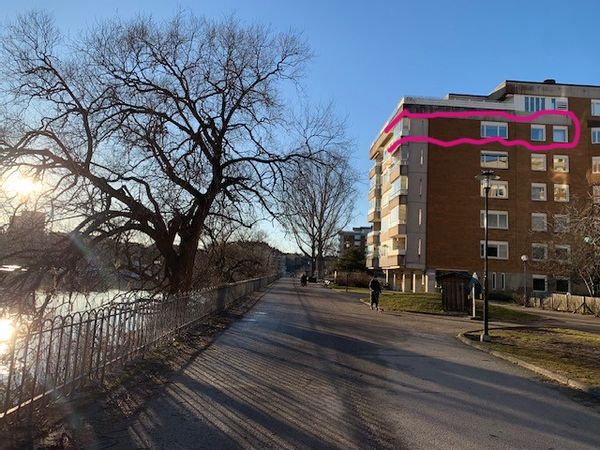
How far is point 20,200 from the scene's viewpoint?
14.4 meters

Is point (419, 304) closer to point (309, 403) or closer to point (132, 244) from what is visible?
point (132, 244)

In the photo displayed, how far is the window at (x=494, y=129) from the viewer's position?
55.8 meters

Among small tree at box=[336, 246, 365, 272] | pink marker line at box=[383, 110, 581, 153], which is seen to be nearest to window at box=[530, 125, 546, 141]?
pink marker line at box=[383, 110, 581, 153]

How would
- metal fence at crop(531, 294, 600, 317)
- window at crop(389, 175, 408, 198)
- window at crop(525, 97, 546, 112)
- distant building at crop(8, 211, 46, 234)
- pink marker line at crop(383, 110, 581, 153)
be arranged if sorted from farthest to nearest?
1. window at crop(389, 175, 408, 198)
2. window at crop(525, 97, 546, 112)
3. pink marker line at crop(383, 110, 581, 153)
4. metal fence at crop(531, 294, 600, 317)
5. distant building at crop(8, 211, 46, 234)

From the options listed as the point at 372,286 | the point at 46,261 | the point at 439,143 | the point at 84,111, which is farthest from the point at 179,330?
the point at 439,143

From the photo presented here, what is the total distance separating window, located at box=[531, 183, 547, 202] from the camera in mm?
55781

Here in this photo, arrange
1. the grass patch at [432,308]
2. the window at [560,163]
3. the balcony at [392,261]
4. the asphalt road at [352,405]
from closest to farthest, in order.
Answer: the asphalt road at [352,405] → the grass patch at [432,308] → the window at [560,163] → the balcony at [392,261]

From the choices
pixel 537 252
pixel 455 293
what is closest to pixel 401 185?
pixel 537 252

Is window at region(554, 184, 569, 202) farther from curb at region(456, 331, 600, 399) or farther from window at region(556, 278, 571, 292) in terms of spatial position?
curb at region(456, 331, 600, 399)

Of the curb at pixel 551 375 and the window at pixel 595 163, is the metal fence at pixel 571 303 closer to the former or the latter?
the window at pixel 595 163

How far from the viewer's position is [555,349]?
14.7 meters

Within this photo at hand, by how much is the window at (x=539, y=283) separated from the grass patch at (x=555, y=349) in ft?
117

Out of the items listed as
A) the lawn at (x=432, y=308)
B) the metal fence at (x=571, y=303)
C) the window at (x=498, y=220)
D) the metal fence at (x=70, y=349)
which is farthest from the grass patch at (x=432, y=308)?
the window at (x=498, y=220)

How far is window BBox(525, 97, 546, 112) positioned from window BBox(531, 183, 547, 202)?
7697mm
